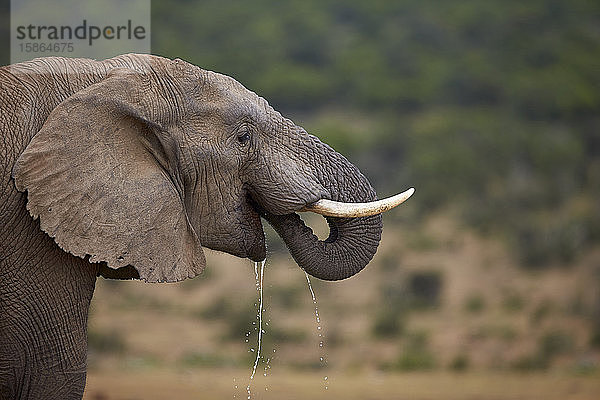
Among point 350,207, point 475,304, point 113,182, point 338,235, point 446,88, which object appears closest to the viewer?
point 113,182

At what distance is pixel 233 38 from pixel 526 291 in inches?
629

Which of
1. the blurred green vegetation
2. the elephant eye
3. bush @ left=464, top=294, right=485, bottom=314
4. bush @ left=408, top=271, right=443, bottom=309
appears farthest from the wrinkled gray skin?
the blurred green vegetation

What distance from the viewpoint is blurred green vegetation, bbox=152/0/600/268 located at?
2031cm

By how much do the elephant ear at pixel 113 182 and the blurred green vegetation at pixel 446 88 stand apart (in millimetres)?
13205

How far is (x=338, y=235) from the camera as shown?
14.8ft

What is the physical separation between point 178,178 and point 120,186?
0.98 ft

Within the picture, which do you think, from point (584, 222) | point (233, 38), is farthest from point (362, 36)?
point (584, 222)

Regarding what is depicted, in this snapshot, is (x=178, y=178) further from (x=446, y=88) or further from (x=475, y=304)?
(x=446, y=88)

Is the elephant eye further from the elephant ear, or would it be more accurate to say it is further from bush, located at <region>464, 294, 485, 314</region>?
bush, located at <region>464, 294, 485, 314</region>

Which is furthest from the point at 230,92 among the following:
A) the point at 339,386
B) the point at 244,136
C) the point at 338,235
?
the point at 339,386

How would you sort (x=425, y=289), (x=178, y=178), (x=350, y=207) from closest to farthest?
(x=178, y=178)
(x=350, y=207)
(x=425, y=289)

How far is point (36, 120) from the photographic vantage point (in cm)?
392

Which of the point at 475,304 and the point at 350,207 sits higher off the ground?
the point at 475,304

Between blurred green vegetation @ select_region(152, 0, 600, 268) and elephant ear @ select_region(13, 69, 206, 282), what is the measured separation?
13.2m
